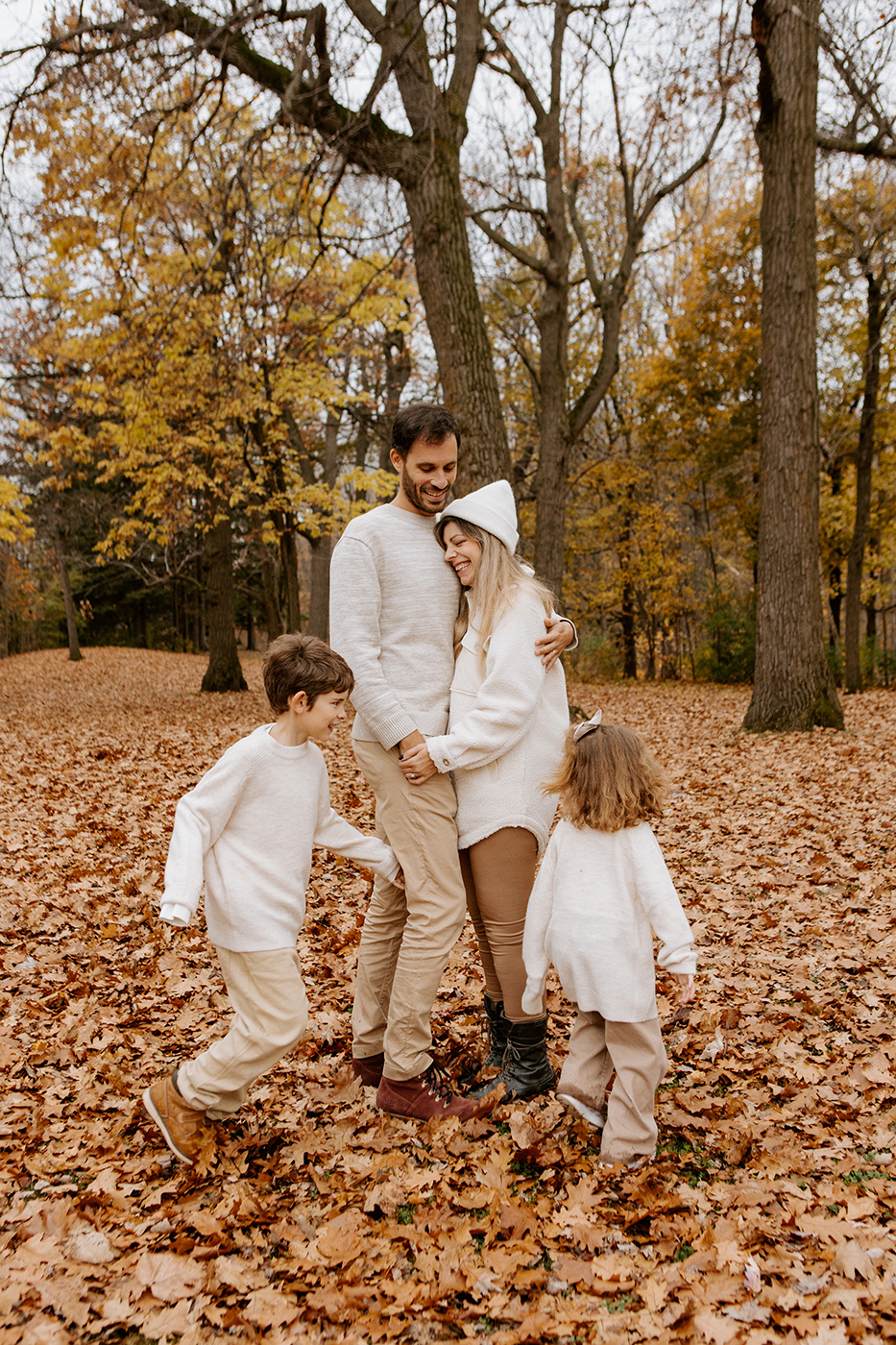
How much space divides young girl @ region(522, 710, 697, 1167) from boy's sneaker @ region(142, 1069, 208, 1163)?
1.20 metres

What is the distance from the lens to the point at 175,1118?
2852 mm

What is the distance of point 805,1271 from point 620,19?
13.9m

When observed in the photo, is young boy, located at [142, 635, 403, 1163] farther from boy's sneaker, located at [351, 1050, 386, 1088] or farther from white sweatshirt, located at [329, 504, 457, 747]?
boy's sneaker, located at [351, 1050, 386, 1088]

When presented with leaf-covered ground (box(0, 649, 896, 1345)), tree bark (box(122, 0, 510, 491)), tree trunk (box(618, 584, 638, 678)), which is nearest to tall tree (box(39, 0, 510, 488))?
tree bark (box(122, 0, 510, 491))

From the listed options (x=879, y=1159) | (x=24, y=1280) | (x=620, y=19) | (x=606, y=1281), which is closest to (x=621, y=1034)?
(x=606, y=1281)

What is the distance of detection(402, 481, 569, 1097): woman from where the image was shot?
2979 millimetres

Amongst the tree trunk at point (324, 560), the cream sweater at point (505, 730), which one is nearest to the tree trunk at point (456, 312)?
the cream sweater at point (505, 730)

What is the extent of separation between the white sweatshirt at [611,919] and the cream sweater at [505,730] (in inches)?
9.6

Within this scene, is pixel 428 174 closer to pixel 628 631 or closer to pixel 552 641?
pixel 552 641

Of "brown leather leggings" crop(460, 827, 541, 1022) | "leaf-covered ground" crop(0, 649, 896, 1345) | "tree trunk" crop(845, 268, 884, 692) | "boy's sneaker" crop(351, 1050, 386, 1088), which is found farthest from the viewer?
"tree trunk" crop(845, 268, 884, 692)

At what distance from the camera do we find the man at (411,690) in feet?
9.92

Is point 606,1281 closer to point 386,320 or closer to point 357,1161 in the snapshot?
point 357,1161

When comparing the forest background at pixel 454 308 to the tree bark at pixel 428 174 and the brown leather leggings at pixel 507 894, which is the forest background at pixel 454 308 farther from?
the brown leather leggings at pixel 507 894

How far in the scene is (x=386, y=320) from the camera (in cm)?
1641
